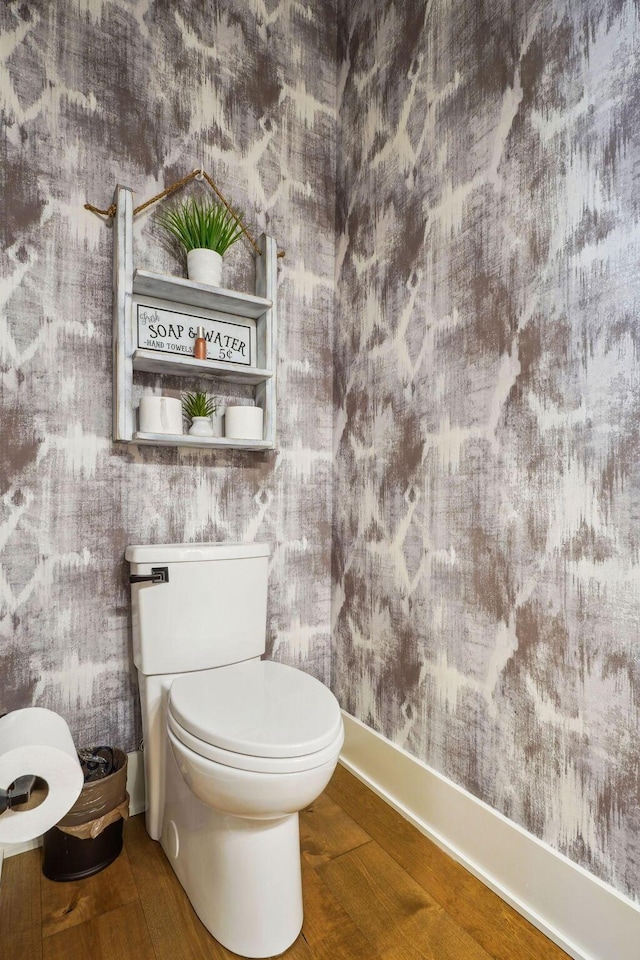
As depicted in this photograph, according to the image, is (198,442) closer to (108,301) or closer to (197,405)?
(197,405)

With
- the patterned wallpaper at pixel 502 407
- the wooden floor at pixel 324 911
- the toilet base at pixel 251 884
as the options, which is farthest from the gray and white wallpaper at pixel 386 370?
the toilet base at pixel 251 884

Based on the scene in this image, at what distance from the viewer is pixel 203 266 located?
59.2 inches

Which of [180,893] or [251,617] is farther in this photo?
[251,617]

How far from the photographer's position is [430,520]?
1.45 m

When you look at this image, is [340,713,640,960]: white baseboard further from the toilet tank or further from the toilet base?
the toilet tank

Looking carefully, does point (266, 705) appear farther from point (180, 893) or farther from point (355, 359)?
point (355, 359)

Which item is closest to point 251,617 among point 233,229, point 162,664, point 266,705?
point 162,664

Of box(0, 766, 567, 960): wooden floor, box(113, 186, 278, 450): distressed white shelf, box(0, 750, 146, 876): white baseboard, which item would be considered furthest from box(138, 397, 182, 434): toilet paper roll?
box(0, 766, 567, 960): wooden floor

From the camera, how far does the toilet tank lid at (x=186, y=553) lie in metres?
1.38

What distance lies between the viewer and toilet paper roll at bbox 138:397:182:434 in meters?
1.43

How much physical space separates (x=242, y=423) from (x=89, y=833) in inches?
43.5

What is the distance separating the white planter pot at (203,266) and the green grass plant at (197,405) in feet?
1.06

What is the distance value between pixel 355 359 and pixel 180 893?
1543 mm

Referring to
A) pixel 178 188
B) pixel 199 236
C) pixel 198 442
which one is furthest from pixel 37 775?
pixel 178 188
